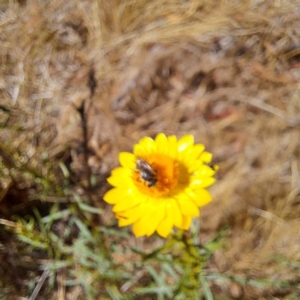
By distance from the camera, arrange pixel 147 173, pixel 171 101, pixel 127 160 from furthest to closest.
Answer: pixel 171 101 → pixel 127 160 → pixel 147 173

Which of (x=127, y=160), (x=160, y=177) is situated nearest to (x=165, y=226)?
(x=160, y=177)

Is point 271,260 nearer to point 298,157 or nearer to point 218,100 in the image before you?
point 298,157

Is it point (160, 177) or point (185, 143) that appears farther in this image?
point (185, 143)

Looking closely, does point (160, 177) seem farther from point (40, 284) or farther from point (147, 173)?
point (40, 284)

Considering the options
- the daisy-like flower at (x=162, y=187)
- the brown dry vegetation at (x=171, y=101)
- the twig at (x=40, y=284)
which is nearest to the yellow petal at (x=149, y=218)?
the daisy-like flower at (x=162, y=187)

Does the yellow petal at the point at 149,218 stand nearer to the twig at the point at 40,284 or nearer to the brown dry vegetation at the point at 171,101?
the brown dry vegetation at the point at 171,101

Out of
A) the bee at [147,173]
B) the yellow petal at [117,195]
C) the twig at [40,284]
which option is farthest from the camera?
the twig at [40,284]

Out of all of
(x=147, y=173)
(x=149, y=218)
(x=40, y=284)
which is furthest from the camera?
(x=40, y=284)
